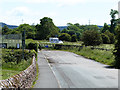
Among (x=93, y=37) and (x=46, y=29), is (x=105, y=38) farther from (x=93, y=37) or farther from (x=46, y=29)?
(x=46, y=29)

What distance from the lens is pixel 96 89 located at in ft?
36.6

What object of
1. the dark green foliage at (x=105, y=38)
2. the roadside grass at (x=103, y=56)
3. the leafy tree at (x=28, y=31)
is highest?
the leafy tree at (x=28, y=31)

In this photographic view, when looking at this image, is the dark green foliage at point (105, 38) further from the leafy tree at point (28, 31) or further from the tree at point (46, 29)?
the leafy tree at point (28, 31)

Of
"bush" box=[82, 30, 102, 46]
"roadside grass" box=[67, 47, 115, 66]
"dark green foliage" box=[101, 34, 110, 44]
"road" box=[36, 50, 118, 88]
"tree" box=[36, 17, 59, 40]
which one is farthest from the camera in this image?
"tree" box=[36, 17, 59, 40]

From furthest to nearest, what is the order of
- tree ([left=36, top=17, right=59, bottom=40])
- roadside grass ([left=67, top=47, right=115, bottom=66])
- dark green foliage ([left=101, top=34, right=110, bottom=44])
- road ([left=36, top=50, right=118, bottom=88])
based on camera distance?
1. tree ([left=36, top=17, right=59, bottom=40])
2. dark green foliage ([left=101, top=34, right=110, bottom=44])
3. roadside grass ([left=67, top=47, right=115, bottom=66])
4. road ([left=36, top=50, right=118, bottom=88])

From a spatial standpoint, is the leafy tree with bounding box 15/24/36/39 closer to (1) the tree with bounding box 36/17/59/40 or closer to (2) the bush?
(1) the tree with bounding box 36/17/59/40

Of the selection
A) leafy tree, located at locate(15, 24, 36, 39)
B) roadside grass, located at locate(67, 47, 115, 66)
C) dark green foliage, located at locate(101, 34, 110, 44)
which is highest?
leafy tree, located at locate(15, 24, 36, 39)

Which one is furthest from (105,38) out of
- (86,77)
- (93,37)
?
(86,77)

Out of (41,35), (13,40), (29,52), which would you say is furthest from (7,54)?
(41,35)

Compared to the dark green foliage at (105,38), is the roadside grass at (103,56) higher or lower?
lower

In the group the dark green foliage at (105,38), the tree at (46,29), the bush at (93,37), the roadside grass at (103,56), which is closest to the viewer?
the roadside grass at (103,56)

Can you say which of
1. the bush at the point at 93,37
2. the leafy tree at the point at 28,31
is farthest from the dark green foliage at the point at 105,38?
the leafy tree at the point at 28,31

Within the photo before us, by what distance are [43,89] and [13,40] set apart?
33.8m

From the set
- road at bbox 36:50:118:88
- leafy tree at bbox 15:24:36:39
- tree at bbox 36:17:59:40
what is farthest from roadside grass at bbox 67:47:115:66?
tree at bbox 36:17:59:40
